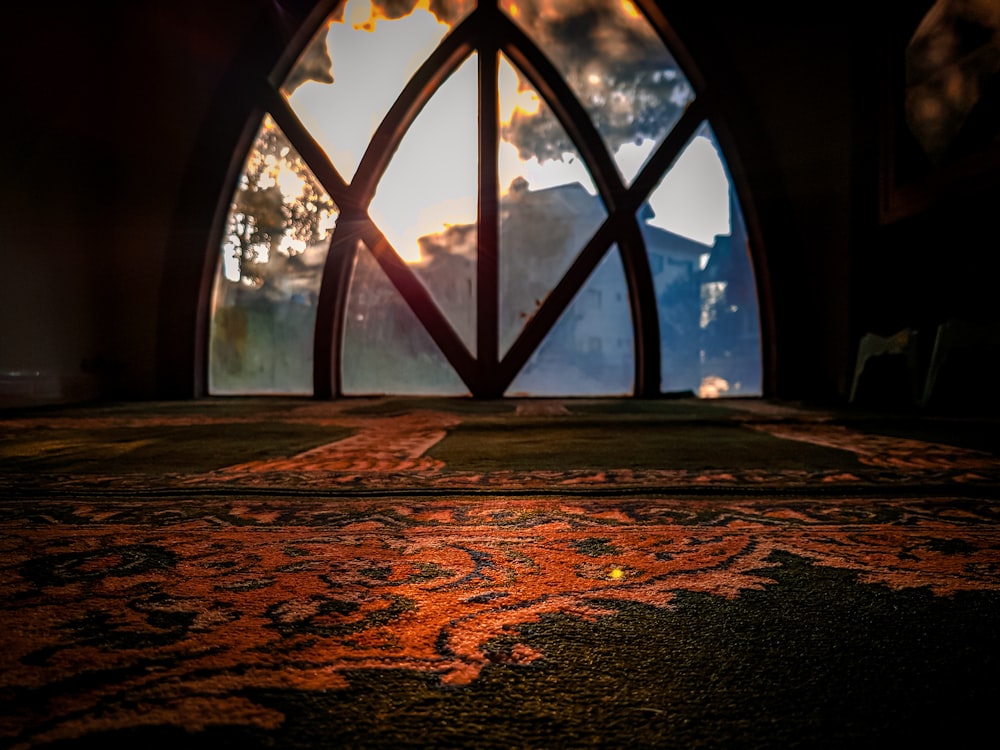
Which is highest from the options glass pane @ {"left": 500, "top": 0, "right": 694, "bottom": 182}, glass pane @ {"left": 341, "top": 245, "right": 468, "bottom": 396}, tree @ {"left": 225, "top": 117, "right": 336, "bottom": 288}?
glass pane @ {"left": 500, "top": 0, "right": 694, "bottom": 182}

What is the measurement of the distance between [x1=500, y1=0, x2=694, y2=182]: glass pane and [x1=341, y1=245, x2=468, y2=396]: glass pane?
184cm

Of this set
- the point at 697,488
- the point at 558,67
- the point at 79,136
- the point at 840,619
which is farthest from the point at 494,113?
the point at 840,619

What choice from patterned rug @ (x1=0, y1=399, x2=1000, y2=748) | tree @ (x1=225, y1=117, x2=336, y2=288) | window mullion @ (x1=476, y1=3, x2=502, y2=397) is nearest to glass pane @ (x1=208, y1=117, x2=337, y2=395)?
tree @ (x1=225, y1=117, x2=336, y2=288)

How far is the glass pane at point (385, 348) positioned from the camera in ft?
17.4

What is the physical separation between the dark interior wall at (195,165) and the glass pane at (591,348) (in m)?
1.25

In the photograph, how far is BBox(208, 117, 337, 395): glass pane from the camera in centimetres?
526

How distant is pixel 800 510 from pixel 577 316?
4.38 meters

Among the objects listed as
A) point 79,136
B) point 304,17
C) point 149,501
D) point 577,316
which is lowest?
point 149,501

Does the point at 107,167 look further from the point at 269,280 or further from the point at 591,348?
the point at 591,348

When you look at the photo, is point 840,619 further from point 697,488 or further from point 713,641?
point 697,488

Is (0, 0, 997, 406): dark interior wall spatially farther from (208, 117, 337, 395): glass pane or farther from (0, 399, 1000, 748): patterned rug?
(0, 399, 1000, 748): patterned rug

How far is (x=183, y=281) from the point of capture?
5059mm

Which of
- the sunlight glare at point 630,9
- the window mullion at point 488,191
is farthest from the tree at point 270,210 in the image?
the sunlight glare at point 630,9

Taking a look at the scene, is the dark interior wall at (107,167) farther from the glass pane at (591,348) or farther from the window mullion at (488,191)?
the glass pane at (591,348)
